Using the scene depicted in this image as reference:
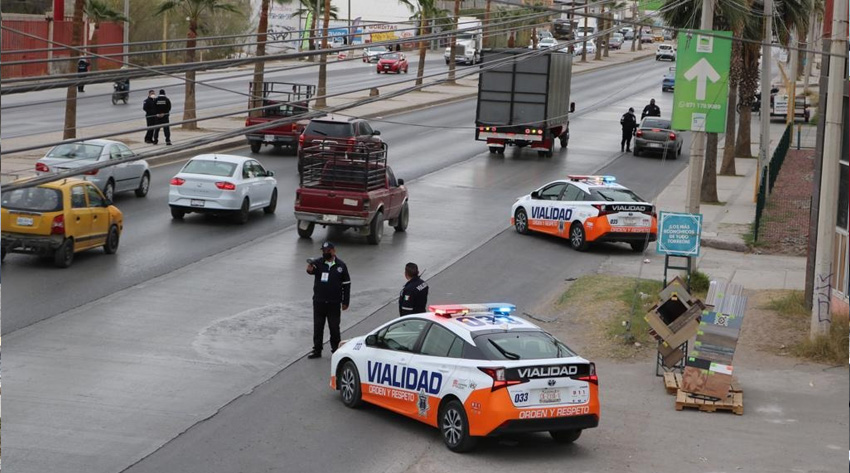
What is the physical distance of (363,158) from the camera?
26.3 metres

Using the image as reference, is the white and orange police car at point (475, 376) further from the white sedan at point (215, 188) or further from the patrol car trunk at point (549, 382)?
the white sedan at point (215, 188)

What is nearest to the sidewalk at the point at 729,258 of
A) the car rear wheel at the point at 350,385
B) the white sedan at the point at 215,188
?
the white sedan at the point at 215,188

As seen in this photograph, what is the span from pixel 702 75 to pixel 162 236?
464 inches

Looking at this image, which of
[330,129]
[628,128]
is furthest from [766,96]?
[330,129]

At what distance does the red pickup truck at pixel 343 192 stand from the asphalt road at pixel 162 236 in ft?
5.41

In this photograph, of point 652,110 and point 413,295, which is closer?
point 413,295

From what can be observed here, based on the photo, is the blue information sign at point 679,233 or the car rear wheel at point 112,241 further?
the car rear wheel at point 112,241

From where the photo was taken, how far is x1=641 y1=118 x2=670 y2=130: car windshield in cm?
4682

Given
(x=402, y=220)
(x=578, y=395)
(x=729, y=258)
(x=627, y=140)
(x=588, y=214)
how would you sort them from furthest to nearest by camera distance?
(x=627, y=140)
(x=402, y=220)
(x=729, y=258)
(x=588, y=214)
(x=578, y=395)

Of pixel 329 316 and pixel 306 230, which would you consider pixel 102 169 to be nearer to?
pixel 306 230

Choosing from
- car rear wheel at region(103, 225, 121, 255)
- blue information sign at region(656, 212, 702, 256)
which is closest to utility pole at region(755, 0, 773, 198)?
blue information sign at region(656, 212, 702, 256)

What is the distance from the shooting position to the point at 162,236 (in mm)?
26219

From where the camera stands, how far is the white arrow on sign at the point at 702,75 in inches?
854

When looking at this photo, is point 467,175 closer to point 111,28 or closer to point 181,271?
point 181,271
